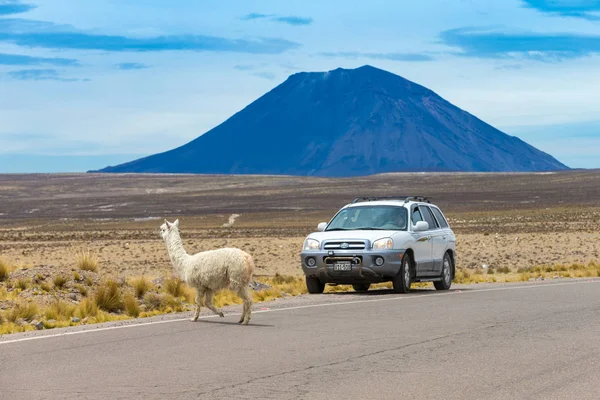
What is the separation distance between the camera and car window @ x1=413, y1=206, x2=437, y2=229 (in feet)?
73.9

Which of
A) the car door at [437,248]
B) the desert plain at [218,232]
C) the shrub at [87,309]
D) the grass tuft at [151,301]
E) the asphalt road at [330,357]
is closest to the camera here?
the asphalt road at [330,357]

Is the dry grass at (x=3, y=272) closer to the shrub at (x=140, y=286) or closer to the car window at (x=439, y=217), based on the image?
the shrub at (x=140, y=286)

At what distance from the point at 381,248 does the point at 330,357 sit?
8.41m

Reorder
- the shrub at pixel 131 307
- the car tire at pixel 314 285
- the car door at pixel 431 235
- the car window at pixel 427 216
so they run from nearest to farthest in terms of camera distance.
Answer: the shrub at pixel 131 307, the car tire at pixel 314 285, the car door at pixel 431 235, the car window at pixel 427 216

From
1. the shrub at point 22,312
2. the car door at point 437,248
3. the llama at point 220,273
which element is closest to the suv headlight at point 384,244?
the car door at point 437,248

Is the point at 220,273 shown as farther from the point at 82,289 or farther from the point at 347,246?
the point at 347,246

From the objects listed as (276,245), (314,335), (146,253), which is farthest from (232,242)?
(314,335)

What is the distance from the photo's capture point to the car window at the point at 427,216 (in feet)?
73.9

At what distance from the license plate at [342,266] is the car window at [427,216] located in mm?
3294

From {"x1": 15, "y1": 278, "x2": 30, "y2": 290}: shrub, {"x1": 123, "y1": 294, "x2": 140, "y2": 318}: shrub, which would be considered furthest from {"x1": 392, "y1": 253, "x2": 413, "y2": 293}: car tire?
{"x1": 15, "y1": 278, "x2": 30, "y2": 290}: shrub

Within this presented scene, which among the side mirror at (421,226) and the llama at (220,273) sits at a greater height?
the side mirror at (421,226)

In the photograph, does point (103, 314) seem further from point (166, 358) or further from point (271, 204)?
point (271, 204)

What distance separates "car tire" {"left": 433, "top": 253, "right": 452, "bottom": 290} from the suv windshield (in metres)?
1.84

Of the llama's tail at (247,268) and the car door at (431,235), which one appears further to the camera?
the car door at (431,235)
